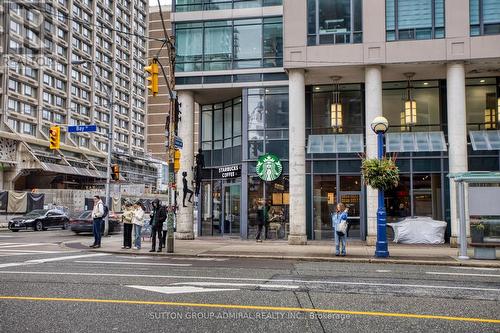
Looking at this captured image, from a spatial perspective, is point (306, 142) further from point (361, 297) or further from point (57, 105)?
point (57, 105)

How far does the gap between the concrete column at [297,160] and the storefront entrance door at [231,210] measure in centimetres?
423

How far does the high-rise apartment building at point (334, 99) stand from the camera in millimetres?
21594

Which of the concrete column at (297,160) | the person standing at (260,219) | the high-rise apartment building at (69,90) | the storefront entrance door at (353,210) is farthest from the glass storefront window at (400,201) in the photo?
the high-rise apartment building at (69,90)

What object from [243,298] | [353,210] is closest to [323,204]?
[353,210]

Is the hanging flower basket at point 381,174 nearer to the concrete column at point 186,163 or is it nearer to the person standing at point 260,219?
the person standing at point 260,219

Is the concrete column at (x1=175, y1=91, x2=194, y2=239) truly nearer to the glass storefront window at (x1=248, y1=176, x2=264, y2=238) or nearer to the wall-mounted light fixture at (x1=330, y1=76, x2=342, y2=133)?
the glass storefront window at (x1=248, y1=176, x2=264, y2=238)

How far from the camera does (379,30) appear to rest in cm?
2203

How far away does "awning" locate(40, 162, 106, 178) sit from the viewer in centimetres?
6550

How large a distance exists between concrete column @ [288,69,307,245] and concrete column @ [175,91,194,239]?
5.48m

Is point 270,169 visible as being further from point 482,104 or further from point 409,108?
point 482,104

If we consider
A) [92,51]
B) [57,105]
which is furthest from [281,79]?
[92,51]

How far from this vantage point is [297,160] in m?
22.3

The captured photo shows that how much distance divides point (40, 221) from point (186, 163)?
51.6 feet

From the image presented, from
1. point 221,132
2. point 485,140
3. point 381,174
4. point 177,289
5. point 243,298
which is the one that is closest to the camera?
point 243,298
